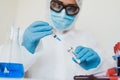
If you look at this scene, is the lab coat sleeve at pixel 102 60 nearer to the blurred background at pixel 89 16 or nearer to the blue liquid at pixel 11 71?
the blurred background at pixel 89 16

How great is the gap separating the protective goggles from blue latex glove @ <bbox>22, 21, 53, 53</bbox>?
12cm

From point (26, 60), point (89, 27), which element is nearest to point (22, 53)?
point (26, 60)

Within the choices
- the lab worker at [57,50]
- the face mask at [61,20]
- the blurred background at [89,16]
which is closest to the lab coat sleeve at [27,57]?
the lab worker at [57,50]

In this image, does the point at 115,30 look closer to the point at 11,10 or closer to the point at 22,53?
the point at 22,53

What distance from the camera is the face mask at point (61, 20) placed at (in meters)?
0.90

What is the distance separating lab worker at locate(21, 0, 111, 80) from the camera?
82 centimetres

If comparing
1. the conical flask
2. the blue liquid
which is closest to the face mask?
the conical flask

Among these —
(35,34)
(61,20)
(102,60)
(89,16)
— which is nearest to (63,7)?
(61,20)

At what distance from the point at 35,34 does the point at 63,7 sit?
0.58 ft

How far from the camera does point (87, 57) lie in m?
0.83

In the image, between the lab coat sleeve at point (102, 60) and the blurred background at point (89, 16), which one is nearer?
the lab coat sleeve at point (102, 60)

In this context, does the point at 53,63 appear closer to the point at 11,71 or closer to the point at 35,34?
the point at 35,34

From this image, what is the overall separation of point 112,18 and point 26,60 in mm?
640

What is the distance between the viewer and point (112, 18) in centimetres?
124
